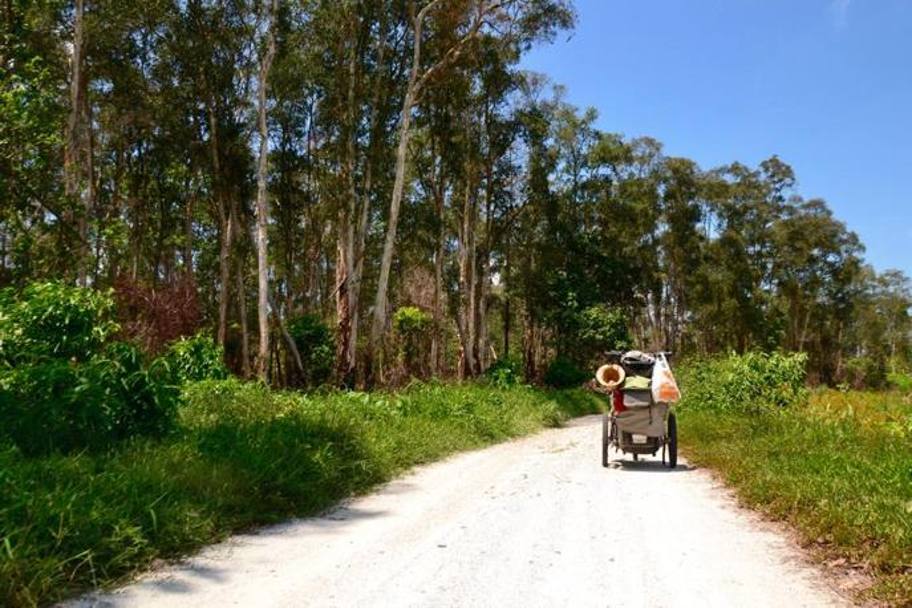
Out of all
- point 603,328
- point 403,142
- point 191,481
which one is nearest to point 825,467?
point 191,481

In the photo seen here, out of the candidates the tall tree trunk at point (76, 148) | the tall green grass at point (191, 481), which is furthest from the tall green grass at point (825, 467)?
the tall tree trunk at point (76, 148)

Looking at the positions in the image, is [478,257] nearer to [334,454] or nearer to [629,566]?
[334,454]

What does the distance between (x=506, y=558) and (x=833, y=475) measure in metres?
3.68

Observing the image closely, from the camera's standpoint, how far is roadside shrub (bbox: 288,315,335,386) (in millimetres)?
22859

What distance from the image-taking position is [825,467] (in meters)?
6.82

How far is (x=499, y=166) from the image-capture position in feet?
94.7

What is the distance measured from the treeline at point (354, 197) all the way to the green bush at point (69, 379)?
428 cm

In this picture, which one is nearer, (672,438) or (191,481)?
(191,481)

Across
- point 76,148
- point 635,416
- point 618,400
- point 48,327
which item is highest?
point 76,148

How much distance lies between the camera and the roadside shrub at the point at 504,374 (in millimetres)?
22203

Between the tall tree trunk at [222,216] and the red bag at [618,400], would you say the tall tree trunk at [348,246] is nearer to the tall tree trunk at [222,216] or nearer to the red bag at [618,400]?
the tall tree trunk at [222,216]

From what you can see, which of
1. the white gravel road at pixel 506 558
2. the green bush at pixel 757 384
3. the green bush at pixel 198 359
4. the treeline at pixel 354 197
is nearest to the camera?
the white gravel road at pixel 506 558

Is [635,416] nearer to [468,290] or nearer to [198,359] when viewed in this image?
[198,359]

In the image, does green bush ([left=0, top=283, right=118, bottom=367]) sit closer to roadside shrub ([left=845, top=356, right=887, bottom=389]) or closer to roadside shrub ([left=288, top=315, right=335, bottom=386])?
roadside shrub ([left=288, top=315, right=335, bottom=386])
